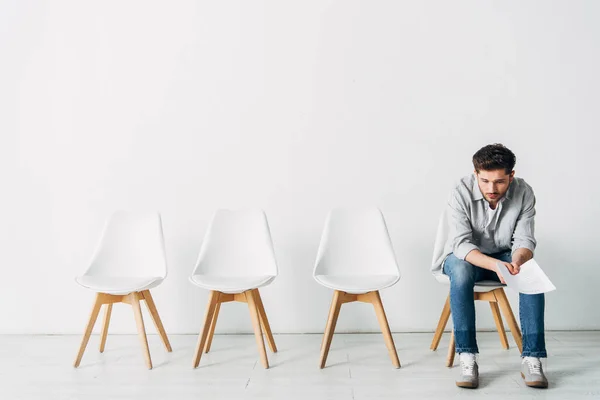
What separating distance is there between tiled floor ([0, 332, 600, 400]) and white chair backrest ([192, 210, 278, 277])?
1.43ft

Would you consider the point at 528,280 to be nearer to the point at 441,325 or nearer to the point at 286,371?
the point at 441,325

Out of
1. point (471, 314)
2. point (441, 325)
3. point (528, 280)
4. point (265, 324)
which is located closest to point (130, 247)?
point (265, 324)

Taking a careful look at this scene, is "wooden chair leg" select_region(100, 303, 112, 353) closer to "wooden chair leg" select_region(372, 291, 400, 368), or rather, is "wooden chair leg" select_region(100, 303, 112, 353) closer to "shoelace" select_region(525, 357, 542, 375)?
"wooden chair leg" select_region(372, 291, 400, 368)

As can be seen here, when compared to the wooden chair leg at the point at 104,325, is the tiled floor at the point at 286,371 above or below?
below

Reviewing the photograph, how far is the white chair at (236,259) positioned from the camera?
2.64 metres

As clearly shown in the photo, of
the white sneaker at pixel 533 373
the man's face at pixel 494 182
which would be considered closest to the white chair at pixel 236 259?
the man's face at pixel 494 182

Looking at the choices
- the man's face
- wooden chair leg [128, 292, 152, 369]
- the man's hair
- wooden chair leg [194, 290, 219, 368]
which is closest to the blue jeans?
the man's face

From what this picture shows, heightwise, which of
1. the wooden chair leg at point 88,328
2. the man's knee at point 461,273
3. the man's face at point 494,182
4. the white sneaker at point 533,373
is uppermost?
the man's face at point 494,182

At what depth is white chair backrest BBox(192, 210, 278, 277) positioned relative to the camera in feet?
9.37

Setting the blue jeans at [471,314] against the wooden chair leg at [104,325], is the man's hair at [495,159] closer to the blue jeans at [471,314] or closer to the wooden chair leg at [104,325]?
the blue jeans at [471,314]

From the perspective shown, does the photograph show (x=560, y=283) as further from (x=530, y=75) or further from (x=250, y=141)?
(x=250, y=141)

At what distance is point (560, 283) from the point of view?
126 inches

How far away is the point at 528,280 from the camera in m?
2.15

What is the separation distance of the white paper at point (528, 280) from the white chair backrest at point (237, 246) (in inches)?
46.1
